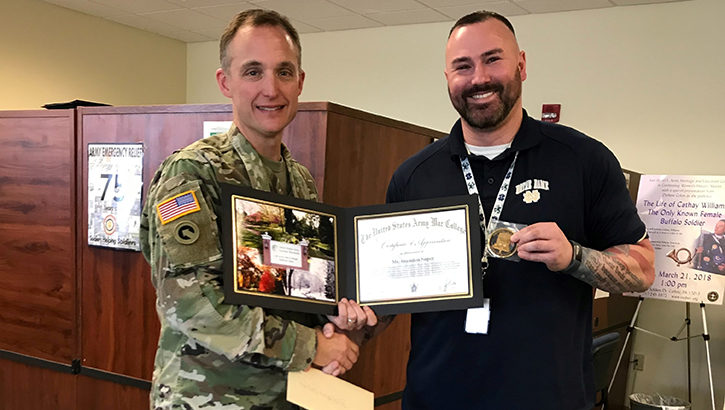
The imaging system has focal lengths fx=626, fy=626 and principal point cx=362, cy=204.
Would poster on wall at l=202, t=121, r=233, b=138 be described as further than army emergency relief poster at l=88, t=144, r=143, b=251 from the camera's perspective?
No

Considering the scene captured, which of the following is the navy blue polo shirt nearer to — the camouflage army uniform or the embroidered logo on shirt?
the embroidered logo on shirt

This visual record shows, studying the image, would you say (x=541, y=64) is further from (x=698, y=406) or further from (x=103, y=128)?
(x=103, y=128)

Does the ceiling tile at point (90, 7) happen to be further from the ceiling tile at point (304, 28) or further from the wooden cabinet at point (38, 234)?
the wooden cabinet at point (38, 234)

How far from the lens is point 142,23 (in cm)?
689

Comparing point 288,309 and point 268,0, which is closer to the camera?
point 288,309

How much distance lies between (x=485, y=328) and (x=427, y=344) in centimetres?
17

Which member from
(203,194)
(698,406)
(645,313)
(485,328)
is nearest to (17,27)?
(203,194)

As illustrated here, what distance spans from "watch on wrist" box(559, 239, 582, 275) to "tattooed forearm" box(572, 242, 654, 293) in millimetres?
10

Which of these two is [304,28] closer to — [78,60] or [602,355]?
[78,60]

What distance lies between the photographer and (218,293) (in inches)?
57.2

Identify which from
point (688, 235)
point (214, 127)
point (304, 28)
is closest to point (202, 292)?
point (214, 127)

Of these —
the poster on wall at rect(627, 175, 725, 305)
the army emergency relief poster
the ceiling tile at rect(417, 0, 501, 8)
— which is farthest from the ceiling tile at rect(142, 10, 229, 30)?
the poster on wall at rect(627, 175, 725, 305)

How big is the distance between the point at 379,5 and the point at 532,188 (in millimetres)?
4504

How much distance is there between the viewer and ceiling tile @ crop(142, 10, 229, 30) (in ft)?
21.0
